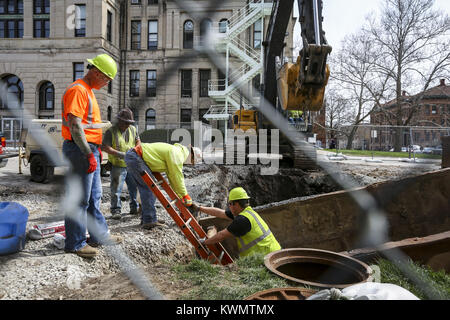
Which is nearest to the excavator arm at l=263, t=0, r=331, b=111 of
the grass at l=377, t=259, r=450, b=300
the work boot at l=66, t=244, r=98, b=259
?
the grass at l=377, t=259, r=450, b=300

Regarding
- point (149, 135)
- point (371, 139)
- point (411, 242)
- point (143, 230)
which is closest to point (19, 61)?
point (149, 135)

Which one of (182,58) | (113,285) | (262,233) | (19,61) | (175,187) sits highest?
(19,61)

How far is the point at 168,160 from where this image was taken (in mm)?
4070

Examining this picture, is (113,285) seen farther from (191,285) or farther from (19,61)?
(19,61)

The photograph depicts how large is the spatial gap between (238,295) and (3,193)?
261 inches

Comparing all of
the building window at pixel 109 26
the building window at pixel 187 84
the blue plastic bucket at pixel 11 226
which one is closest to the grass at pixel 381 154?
the building window at pixel 187 84

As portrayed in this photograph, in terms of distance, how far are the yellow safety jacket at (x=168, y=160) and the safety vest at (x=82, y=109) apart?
3.09 ft

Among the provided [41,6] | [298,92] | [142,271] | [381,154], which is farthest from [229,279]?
[41,6]

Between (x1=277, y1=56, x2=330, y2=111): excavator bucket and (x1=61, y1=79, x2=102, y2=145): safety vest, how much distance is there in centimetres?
342

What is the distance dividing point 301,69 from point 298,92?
0.47 metres

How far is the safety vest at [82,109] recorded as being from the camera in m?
2.98

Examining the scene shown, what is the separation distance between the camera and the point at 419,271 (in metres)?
2.90

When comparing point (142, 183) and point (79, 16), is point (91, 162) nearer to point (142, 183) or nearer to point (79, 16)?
point (142, 183)
